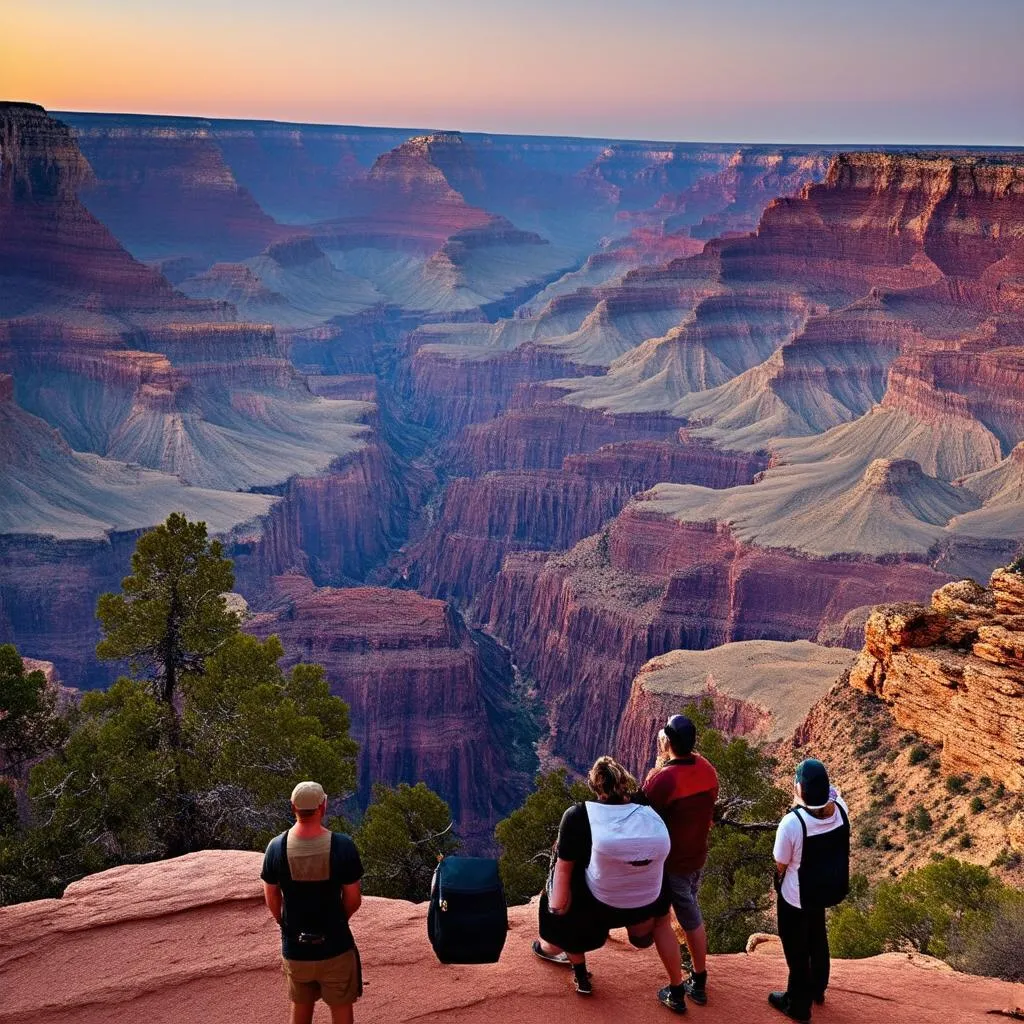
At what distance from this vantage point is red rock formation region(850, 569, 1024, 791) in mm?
26047

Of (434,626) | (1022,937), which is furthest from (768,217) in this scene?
(1022,937)

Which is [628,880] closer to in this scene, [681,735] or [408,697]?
[681,735]

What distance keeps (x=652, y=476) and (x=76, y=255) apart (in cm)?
6171

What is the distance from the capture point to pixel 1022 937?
1720cm

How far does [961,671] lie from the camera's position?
2795cm

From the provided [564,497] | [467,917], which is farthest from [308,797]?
[564,497]

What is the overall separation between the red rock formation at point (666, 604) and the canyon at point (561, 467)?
19cm

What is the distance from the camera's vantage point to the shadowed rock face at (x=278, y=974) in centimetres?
1395

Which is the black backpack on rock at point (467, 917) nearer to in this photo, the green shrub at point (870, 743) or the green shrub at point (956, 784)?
the green shrub at point (956, 784)

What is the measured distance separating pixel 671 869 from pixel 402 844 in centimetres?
1264

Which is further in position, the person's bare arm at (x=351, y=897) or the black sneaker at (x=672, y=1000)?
the black sneaker at (x=672, y=1000)

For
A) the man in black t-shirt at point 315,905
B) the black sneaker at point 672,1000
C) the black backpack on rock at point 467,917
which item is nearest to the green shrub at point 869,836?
the black sneaker at point 672,1000

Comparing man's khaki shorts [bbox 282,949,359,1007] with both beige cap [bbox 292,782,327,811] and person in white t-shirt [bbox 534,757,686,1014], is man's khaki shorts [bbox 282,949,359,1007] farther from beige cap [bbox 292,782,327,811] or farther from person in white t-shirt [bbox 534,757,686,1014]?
person in white t-shirt [bbox 534,757,686,1014]

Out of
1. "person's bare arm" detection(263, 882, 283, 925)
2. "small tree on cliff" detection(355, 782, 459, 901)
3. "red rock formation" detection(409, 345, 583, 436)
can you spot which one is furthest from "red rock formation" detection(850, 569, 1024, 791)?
"red rock formation" detection(409, 345, 583, 436)
